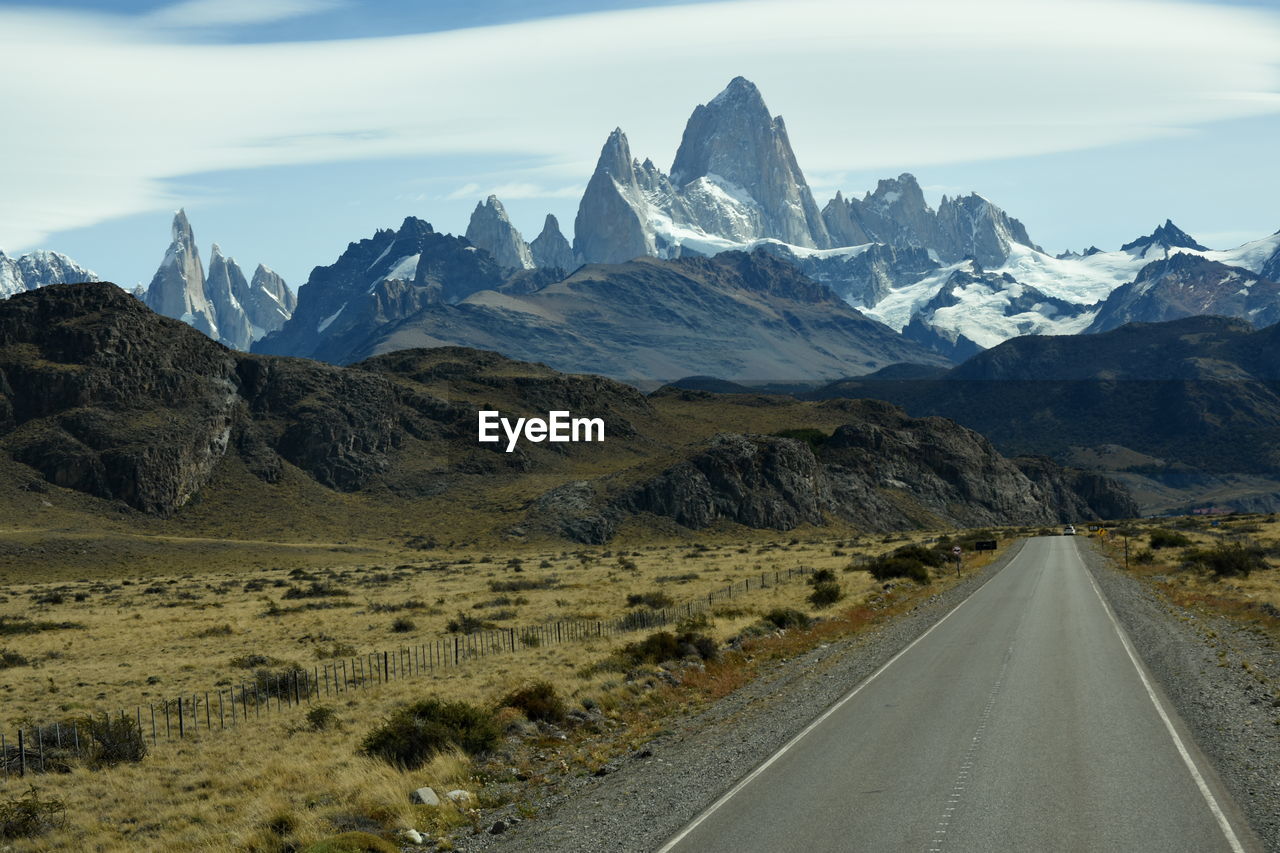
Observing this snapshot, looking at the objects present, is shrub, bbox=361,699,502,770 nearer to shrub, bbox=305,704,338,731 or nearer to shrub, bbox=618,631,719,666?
shrub, bbox=305,704,338,731

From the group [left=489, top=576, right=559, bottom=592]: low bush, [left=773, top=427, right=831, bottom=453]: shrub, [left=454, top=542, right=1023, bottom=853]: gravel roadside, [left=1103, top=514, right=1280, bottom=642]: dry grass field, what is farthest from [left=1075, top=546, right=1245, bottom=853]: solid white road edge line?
[left=773, top=427, right=831, bottom=453]: shrub

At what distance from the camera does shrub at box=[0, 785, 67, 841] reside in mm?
19281

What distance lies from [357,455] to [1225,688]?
137546 mm

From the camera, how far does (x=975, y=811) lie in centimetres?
1691

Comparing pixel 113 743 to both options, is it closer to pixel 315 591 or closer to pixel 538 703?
pixel 538 703

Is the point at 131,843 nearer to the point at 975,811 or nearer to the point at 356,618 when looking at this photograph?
the point at 975,811

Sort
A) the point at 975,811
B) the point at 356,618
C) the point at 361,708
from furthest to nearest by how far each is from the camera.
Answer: the point at 356,618 → the point at 361,708 → the point at 975,811

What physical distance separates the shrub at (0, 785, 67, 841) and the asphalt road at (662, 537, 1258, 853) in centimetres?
1058

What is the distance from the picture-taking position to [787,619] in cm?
4378

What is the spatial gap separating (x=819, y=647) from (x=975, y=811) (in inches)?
834

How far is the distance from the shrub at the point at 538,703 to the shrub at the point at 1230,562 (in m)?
43.3

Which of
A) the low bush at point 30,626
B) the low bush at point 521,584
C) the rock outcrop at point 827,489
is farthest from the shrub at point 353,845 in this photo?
the rock outcrop at point 827,489

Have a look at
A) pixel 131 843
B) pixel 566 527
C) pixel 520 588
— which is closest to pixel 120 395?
pixel 566 527

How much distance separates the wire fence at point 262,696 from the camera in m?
25.2
